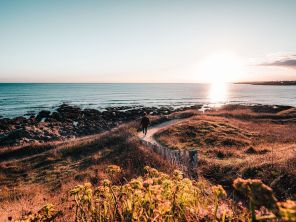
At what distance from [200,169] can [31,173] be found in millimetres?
11810

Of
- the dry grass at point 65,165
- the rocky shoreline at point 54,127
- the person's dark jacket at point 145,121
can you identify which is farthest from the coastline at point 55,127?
the person's dark jacket at point 145,121

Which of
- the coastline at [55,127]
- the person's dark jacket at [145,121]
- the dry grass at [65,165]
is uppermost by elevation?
the person's dark jacket at [145,121]

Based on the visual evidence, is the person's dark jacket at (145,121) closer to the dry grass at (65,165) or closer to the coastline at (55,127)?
the dry grass at (65,165)

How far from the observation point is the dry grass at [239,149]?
35.7 feet

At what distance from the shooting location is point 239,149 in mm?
19219

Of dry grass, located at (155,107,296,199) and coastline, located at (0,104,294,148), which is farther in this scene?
coastline, located at (0,104,294,148)

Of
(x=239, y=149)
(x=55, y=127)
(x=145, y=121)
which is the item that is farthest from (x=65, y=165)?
(x=55, y=127)

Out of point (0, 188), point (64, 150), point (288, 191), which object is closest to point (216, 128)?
point (64, 150)

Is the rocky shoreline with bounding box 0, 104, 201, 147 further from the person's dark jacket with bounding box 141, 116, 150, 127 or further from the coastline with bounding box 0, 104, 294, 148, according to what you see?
the person's dark jacket with bounding box 141, 116, 150, 127

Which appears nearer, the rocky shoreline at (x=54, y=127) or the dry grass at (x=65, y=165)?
the dry grass at (x=65, y=165)

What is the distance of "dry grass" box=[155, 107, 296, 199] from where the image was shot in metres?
10.9

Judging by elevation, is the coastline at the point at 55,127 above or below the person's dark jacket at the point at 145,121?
below

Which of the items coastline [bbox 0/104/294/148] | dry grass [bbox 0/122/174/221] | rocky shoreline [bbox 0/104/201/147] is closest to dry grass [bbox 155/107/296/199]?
dry grass [bbox 0/122/174/221]

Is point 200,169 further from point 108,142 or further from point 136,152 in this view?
point 108,142
